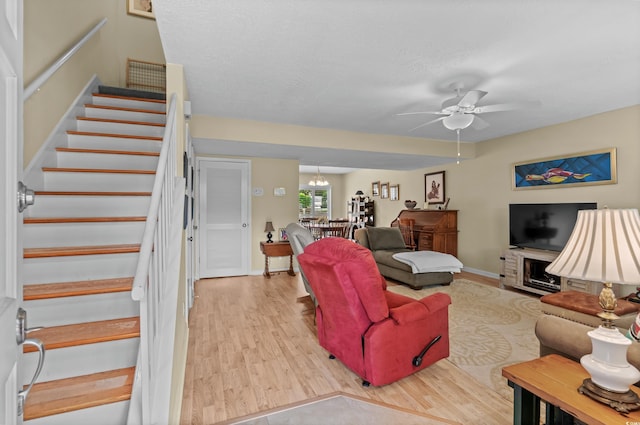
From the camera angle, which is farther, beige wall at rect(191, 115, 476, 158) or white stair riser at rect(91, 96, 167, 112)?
beige wall at rect(191, 115, 476, 158)

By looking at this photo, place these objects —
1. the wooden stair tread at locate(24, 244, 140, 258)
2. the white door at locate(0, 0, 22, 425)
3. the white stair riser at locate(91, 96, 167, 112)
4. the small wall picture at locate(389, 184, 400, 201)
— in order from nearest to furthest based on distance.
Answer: the white door at locate(0, 0, 22, 425) < the wooden stair tread at locate(24, 244, 140, 258) < the white stair riser at locate(91, 96, 167, 112) < the small wall picture at locate(389, 184, 400, 201)

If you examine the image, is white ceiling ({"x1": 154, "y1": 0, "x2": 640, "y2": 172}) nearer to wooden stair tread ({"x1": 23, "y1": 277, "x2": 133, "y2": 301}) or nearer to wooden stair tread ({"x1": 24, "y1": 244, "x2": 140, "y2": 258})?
wooden stair tread ({"x1": 24, "y1": 244, "x2": 140, "y2": 258})

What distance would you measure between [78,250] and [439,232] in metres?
5.43

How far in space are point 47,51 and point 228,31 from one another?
1.64 m

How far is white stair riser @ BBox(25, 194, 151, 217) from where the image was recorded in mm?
2160

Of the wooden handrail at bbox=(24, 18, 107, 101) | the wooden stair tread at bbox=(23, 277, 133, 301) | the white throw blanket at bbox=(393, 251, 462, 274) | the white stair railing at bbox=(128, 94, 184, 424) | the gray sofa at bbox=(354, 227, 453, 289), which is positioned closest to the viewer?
the white stair railing at bbox=(128, 94, 184, 424)

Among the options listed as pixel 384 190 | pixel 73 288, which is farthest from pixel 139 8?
pixel 384 190

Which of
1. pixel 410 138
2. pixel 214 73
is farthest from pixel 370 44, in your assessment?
pixel 410 138

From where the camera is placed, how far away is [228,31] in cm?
204

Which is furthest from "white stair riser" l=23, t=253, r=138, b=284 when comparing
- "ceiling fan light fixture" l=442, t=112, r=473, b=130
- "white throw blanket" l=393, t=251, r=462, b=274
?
"white throw blanket" l=393, t=251, r=462, b=274

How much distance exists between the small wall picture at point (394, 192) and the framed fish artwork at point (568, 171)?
337 centimetres

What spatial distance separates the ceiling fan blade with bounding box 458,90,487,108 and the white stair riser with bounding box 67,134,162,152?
2855 millimetres

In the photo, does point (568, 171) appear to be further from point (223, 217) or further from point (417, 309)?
point (223, 217)

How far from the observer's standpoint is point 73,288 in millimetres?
1681
